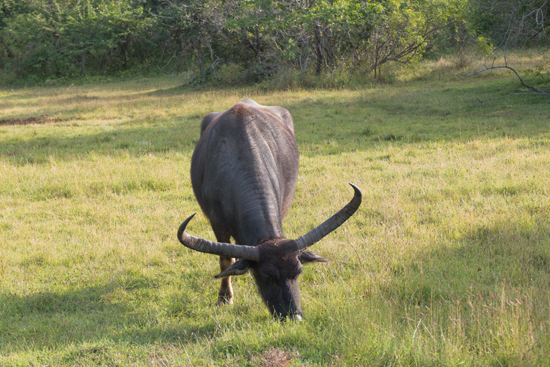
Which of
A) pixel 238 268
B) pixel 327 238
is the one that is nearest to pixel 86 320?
pixel 238 268

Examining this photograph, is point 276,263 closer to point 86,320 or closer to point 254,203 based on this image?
point 254,203

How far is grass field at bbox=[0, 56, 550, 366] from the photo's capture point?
130 inches

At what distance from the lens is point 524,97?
48.9 feet

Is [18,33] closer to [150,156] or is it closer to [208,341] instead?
[150,156]

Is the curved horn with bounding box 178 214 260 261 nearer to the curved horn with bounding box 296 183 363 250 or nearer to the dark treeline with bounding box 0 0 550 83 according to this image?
the curved horn with bounding box 296 183 363 250

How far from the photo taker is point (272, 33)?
23875 mm

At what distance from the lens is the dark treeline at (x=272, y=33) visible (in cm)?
1733

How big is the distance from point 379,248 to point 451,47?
28405 mm

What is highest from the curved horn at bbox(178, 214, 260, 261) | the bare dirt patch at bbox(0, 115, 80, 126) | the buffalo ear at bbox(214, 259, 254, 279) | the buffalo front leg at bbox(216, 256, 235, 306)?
the curved horn at bbox(178, 214, 260, 261)

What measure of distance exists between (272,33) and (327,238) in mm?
20231

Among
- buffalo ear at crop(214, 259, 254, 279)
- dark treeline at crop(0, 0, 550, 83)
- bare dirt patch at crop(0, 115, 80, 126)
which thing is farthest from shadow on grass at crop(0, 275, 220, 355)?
dark treeline at crop(0, 0, 550, 83)

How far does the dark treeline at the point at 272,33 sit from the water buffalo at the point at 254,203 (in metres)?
12.1

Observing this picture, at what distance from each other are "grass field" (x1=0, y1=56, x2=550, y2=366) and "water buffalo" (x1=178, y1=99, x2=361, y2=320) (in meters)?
0.37

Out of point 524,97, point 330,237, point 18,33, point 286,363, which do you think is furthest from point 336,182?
point 18,33
